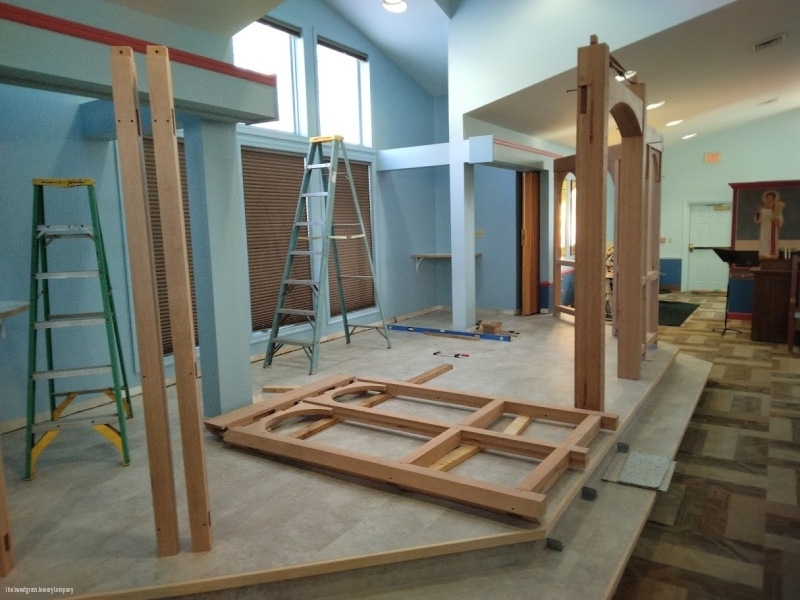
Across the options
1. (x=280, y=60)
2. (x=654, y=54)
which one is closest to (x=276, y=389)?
(x=280, y=60)

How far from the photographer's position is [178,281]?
220 cm

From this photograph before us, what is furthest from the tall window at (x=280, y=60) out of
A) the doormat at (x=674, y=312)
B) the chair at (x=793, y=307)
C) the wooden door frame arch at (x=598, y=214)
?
the doormat at (x=674, y=312)

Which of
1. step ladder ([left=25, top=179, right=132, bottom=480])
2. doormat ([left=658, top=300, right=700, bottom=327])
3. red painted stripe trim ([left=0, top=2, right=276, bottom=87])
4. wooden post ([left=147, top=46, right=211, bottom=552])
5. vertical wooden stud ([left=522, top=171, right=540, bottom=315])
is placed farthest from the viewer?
doormat ([left=658, top=300, right=700, bottom=327])

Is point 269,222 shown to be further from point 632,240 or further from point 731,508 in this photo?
point 731,508

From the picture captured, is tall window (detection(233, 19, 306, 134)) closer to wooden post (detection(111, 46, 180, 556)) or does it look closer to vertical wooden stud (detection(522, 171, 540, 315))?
vertical wooden stud (detection(522, 171, 540, 315))

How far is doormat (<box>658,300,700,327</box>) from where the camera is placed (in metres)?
9.04

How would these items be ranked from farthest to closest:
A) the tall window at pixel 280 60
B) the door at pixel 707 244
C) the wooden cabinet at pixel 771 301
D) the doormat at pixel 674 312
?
the door at pixel 707 244 < the doormat at pixel 674 312 < the wooden cabinet at pixel 771 301 < the tall window at pixel 280 60

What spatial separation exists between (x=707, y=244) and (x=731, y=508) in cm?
1083

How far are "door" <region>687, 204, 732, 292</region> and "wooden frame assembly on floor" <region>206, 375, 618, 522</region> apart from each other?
10327 millimetres

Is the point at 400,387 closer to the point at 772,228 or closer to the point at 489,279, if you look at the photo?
the point at 489,279

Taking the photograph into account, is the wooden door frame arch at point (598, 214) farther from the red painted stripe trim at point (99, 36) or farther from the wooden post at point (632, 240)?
the red painted stripe trim at point (99, 36)

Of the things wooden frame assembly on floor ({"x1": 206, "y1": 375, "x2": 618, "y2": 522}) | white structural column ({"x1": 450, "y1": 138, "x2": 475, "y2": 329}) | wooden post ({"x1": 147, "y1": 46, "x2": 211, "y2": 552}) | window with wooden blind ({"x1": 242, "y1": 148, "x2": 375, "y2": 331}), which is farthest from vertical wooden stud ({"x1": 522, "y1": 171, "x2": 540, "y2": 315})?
wooden post ({"x1": 147, "y1": 46, "x2": 211, "y2": 552})

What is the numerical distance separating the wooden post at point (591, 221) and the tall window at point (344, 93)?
380cm

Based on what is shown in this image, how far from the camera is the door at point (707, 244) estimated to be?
12461mm
